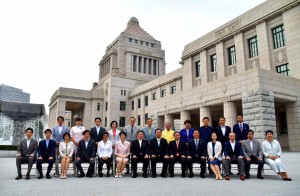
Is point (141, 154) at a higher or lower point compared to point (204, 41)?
lower

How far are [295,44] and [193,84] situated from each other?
11.6 m

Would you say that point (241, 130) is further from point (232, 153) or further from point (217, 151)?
point (217, 151)

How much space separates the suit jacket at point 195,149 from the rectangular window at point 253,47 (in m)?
17.9

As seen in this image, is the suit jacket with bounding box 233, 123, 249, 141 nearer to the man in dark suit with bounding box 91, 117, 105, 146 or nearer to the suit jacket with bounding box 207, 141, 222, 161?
the suit jacket with bounding box 207, 141, 222, 161

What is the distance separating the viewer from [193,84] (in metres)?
28.5

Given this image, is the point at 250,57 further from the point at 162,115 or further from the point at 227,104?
the point at 162,115

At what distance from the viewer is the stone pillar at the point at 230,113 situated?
1744 centimetres

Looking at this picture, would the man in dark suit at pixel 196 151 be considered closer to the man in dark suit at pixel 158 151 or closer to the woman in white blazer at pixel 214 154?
the woman in white blazer at pixel 214 154

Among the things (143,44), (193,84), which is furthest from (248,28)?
(143,44)

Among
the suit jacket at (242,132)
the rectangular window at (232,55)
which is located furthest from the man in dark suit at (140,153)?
the rectangular window at (232,55)

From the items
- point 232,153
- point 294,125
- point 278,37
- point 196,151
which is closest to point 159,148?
point 196,151

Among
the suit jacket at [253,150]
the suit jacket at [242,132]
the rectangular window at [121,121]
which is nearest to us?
the suit jacket at [253,150]

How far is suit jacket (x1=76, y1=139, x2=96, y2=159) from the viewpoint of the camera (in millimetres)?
7801

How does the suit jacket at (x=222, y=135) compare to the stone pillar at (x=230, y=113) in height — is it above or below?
below
